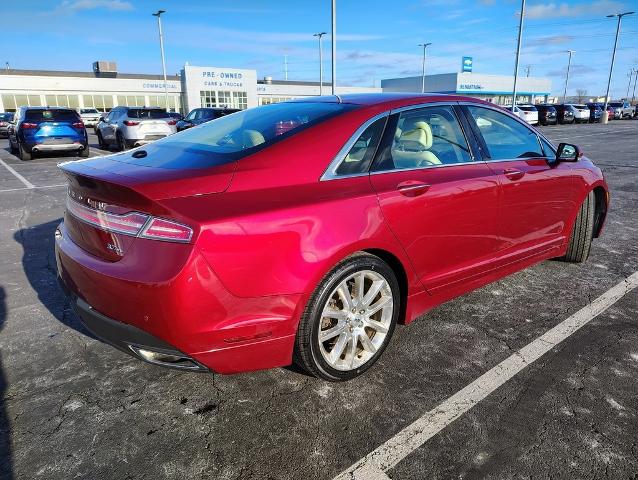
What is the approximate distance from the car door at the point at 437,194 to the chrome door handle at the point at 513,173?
0.17m

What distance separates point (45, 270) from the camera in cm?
440

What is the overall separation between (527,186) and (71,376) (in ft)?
11.0

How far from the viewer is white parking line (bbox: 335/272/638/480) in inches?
80.0

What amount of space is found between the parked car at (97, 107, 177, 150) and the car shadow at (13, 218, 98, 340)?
8.94 meters

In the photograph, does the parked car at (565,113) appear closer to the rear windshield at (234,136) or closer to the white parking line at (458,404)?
the white parking line at (458,404)

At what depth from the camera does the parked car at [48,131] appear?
1338 centimetres

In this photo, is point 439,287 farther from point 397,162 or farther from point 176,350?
point 176,350

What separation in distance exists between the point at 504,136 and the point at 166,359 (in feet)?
9.81

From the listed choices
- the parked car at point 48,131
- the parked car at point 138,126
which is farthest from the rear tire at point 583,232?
the parked car at point 48,131

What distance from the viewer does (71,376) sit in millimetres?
2713

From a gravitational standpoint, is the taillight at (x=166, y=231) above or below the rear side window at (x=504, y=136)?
below

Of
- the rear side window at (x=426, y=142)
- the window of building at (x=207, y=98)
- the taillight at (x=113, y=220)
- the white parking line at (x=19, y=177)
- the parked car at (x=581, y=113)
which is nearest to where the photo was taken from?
the taillight at (x=113, y=220)

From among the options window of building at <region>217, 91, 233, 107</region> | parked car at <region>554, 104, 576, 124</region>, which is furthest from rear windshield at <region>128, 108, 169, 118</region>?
window of building at <region>217, 91, 233, 107</region>

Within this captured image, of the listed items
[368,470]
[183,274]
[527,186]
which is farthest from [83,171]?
[527,186]
